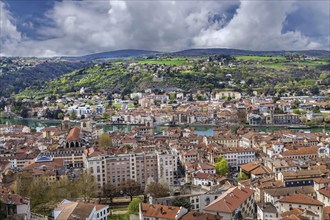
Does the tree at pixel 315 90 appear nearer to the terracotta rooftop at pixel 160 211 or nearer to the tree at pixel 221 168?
the tree at pixel 221 168

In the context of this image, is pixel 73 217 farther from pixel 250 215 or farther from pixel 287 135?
pixel 287 135

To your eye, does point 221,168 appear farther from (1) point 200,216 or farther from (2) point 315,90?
(2) point 315,90

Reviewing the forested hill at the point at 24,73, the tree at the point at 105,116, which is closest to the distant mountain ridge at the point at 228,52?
the forested hill at the point at 24,73

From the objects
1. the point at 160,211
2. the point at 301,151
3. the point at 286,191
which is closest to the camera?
the point at 160,211

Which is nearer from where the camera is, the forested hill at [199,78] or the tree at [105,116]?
the tree at [105,116]

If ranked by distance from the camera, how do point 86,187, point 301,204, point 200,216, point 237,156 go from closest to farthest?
point 200,216 → point 301,204 → point 86,187 → point 237,156

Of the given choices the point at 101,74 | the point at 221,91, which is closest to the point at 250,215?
the point at 221,91

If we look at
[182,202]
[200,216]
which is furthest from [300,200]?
[182,202]
